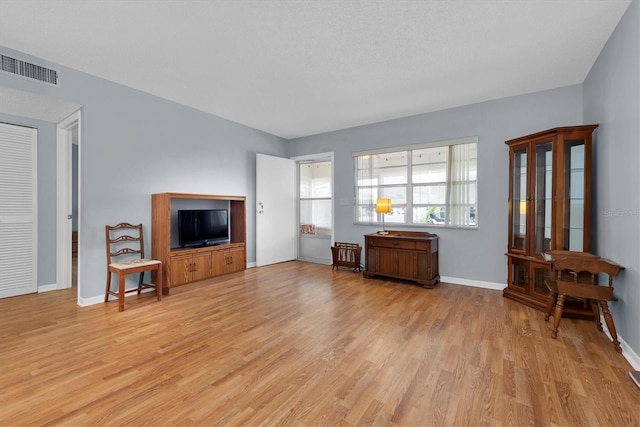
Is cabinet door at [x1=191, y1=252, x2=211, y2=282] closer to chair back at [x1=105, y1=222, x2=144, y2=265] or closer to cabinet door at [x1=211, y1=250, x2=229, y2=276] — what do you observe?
cabinet door at [x1=211, y1=250, x2=229, y2=276]

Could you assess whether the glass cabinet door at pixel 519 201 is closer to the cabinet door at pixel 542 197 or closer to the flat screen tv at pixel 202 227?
the cabinet door at pixel 542 197

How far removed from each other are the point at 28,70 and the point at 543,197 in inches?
225

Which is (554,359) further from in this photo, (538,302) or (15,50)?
(15,50)

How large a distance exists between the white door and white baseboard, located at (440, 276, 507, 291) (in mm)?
3082

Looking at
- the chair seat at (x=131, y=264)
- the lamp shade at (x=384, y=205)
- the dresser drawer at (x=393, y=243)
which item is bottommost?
the chair seat at (x=131, y=264)

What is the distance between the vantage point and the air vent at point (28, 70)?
110 inches

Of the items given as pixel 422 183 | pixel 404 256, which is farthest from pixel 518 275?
pixel 422 183

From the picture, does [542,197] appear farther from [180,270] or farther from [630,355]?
[180,270]

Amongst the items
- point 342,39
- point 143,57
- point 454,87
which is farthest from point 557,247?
point 143,57

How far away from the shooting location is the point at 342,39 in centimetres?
261

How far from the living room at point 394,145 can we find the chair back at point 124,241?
11 cm

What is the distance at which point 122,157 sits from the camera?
3637 millimetres

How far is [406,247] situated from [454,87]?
226cm

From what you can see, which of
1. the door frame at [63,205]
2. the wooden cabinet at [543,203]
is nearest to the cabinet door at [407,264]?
the wooden cabinet at [543,203]
